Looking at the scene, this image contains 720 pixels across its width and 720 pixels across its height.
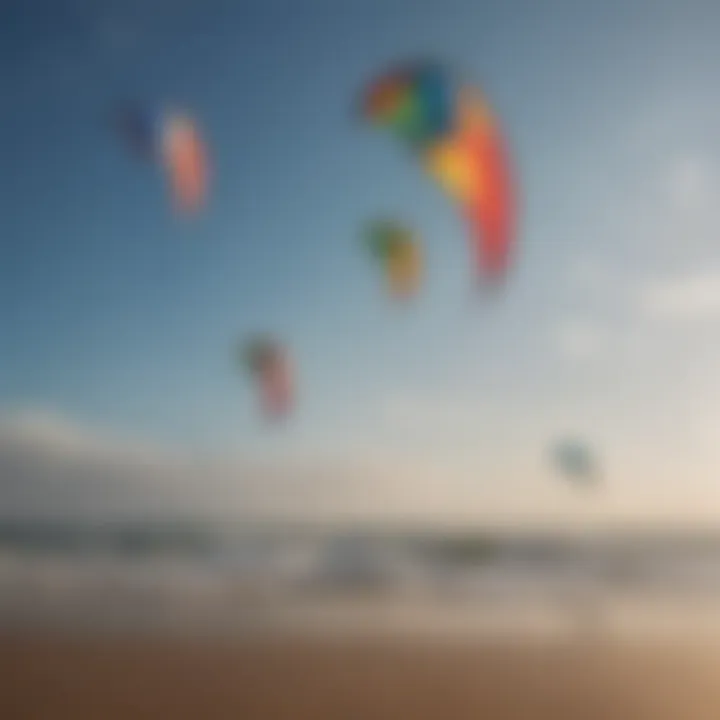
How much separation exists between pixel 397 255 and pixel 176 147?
0.45 metres

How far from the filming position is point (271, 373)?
2.13m

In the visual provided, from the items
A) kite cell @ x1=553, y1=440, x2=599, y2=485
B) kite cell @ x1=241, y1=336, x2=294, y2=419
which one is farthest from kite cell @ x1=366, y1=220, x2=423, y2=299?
kite cell @ x1=553, y1=440, x2=599, y2=485

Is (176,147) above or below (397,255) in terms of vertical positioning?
above

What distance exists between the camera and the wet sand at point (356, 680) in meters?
2.02

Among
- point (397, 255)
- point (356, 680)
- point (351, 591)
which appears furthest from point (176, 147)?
point (356, 680)

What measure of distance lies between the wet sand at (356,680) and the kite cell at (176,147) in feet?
2.63

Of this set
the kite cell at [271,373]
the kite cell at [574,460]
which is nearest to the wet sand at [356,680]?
the kite cell at [574,460]

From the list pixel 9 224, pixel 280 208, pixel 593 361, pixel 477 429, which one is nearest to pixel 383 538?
pixel 477 429

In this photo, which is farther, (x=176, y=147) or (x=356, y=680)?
(x=176, y=147)

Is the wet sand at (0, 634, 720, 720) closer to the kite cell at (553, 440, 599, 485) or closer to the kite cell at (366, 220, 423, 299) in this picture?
the kite cell at (553, 440, 599, 485)

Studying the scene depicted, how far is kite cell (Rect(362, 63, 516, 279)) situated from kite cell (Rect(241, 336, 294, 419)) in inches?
15.6

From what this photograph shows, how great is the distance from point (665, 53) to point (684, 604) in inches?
39.4

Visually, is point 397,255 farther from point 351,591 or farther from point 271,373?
point 351,591

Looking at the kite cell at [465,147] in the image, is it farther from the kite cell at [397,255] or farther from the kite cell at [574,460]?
the kite cell at [574,460]
